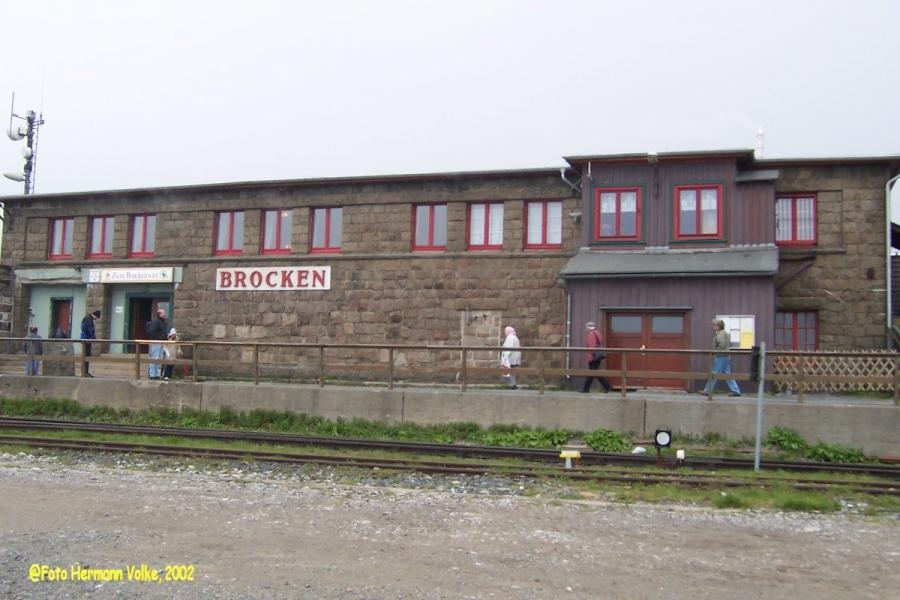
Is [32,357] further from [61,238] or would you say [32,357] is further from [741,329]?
[741,329]

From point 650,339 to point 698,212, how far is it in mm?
3334

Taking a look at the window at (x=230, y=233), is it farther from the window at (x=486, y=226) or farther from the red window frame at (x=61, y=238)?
the window at (x=486, y=226)

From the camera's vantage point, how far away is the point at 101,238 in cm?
2477

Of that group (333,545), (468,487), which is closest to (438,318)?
(468,487)

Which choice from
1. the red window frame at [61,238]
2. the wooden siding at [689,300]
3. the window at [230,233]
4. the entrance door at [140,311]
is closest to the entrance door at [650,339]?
the wooden siding at [689,300]

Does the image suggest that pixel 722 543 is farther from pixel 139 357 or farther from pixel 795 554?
pixel 139 357

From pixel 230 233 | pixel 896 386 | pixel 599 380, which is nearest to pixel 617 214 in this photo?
pixel 599 380

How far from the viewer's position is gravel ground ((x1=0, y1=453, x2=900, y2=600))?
602 cm

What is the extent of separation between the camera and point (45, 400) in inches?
701

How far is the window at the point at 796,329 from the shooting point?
18.8 m

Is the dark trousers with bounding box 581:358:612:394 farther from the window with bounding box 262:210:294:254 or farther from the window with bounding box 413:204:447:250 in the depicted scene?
the window with bounding box 262:210:294:254

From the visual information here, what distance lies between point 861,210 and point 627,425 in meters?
9.04

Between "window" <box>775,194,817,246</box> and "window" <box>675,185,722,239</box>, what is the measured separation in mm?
1553

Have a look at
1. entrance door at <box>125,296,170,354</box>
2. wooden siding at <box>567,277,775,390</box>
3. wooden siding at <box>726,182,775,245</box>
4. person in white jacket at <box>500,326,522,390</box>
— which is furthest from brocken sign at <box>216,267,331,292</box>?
wooden siding at <box>726,182,775,245</box>
